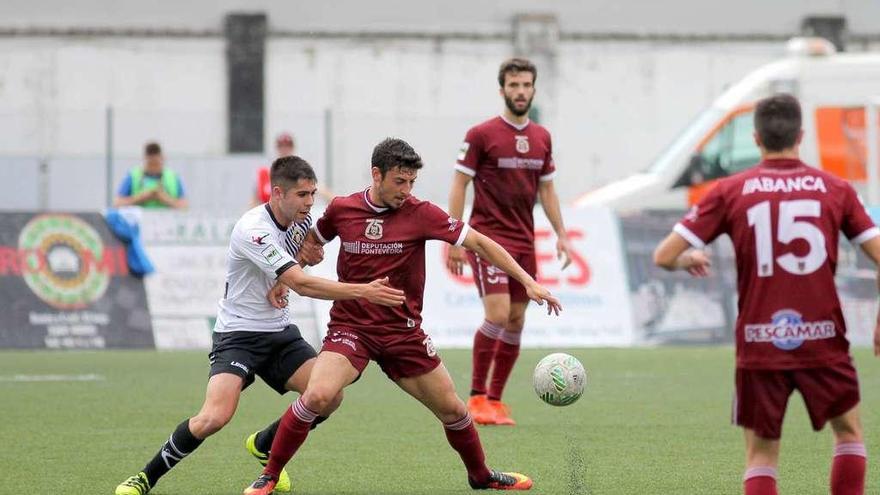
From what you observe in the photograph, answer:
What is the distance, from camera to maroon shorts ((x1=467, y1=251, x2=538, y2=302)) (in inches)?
394

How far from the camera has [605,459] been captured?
27.4ft

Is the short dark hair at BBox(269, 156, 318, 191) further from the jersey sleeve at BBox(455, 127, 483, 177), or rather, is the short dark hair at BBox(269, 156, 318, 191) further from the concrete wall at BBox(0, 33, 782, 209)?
the concrete wall at BBox(0, 33, 782, 209)

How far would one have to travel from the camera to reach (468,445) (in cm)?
732

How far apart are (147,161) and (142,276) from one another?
5.06 feet

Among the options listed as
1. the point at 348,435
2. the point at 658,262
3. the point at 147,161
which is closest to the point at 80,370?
the point at 147,161

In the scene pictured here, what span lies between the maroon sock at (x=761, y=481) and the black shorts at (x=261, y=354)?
2642 mm

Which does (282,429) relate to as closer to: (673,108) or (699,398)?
(699,398)

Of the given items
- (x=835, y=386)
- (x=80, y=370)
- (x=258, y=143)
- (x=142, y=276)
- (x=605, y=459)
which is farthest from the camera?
(x=258, y=143)

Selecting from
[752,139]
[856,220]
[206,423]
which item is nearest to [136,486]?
[206,423]

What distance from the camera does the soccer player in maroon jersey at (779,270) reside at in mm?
5578

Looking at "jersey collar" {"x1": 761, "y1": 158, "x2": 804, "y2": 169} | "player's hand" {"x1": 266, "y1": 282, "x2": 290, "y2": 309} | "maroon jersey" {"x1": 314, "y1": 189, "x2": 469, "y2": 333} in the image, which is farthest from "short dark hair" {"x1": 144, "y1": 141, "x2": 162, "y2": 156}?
"jersey collar" {"x1": 761, "y1": 158, "x2": 804, "y2": 169}

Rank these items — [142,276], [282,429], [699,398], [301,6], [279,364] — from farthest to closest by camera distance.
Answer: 1. [301,6]
2. [142,276]
3. [699,398]
4. [279,364]
5. [282,429]

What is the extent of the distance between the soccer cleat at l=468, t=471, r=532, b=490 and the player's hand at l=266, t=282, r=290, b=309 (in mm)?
1274

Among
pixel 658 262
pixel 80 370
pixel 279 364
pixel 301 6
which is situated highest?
pixel 301 6
